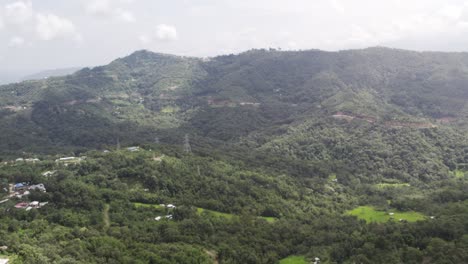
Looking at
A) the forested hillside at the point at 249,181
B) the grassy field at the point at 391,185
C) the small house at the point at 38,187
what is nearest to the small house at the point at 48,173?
the forested hillside at the point at 249,181

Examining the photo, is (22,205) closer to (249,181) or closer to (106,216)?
(106,216)

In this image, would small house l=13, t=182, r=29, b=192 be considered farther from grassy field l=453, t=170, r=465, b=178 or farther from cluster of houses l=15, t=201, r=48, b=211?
grassy field l=453, t=170, r=465, b=178

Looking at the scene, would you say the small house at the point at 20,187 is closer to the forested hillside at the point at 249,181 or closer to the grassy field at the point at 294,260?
the forested hillside at the point at 249,181

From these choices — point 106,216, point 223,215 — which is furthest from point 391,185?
point 106,216

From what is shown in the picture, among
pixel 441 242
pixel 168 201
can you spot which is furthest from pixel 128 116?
pixel 441 242

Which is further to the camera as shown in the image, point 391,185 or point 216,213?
point 391,185

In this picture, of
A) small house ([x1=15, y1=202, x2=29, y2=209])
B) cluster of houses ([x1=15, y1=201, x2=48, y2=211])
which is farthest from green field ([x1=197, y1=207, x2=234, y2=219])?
small house ([x1=15, y1=202, x2=29, y2=209])
